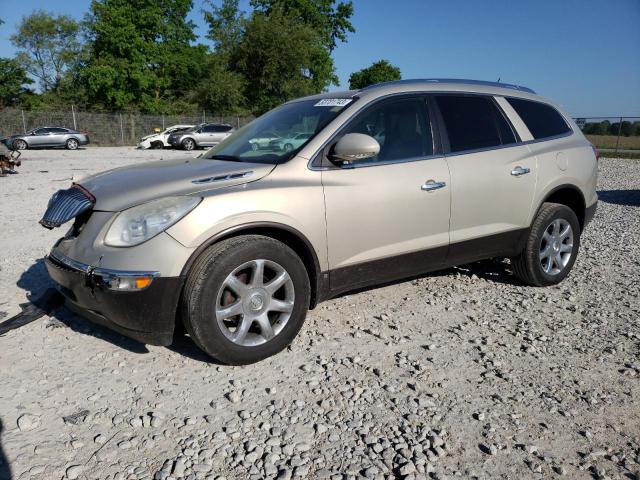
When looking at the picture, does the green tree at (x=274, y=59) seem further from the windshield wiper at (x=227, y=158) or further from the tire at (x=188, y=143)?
the windshield wiper at (x=227, y=158)

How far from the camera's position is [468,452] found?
240 cm

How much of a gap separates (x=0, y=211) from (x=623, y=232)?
9.78 metres

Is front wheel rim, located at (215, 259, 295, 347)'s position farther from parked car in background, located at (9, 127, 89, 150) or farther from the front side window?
parked car in background, located at (9, 127, 89, 150)

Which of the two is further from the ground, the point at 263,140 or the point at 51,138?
the point at 51,138

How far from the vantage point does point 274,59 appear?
46938 mm

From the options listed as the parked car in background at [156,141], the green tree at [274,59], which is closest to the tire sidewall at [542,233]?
the parked car in background at [156,141]

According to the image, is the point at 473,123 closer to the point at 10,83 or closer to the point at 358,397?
the point at 358,397

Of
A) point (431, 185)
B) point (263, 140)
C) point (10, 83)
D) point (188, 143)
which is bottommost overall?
point (431, 185)

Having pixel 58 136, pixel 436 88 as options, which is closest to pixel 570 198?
pixel 436 88

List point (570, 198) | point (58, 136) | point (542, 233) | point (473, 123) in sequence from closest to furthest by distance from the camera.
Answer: point (473, 123) → point (542, 233) → point (570, 198) → point (58, 136)

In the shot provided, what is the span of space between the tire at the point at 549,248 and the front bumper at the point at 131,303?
3.21 m

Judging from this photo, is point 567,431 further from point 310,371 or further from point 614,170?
point 614,170

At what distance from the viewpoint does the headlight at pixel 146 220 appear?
290 centimetres

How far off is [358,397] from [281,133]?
6.90 ft
